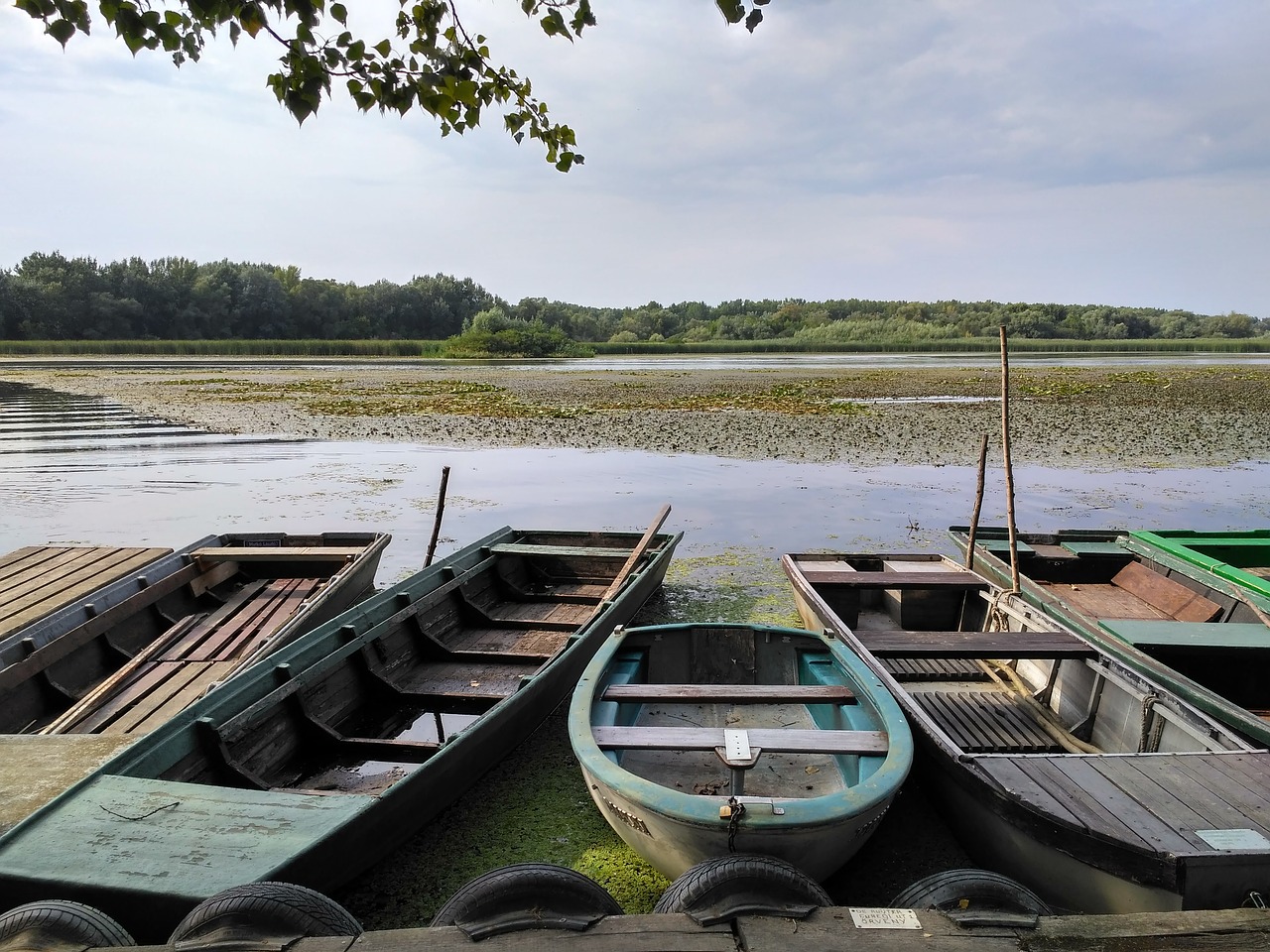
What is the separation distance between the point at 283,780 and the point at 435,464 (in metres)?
10.3

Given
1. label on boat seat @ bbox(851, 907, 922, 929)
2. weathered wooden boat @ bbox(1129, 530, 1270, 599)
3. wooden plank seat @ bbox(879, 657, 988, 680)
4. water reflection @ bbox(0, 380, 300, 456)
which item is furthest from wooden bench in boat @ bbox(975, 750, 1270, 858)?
water reflection @ bbox(0, 380, 300, 456)

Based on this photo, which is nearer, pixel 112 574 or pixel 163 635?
pixel 163 635

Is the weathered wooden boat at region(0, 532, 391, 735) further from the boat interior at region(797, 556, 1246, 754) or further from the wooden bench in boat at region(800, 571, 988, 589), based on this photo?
the boat interior at region(797, 556, 1246, 754)

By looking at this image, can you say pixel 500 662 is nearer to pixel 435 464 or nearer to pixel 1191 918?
pixel 1191 918

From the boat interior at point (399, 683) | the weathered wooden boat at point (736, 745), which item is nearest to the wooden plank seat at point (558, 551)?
the boat interior at point (399, 683)

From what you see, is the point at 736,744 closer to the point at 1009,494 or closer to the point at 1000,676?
the point at 1000,676

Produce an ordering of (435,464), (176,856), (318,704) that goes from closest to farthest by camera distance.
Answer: (176,856) < (318,704) < (435,464)

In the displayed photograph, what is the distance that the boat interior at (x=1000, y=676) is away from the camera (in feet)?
12.6

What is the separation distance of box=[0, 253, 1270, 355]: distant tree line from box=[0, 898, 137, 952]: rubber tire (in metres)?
60.6

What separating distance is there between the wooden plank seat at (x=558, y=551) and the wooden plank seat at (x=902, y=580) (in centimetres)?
185

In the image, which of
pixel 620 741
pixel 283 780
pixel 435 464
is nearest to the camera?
pixel 620 741

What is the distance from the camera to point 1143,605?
6.16 metres

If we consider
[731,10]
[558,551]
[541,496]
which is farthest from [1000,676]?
[541,496]

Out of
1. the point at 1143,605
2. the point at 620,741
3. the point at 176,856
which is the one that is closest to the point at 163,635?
the point at 176,856
